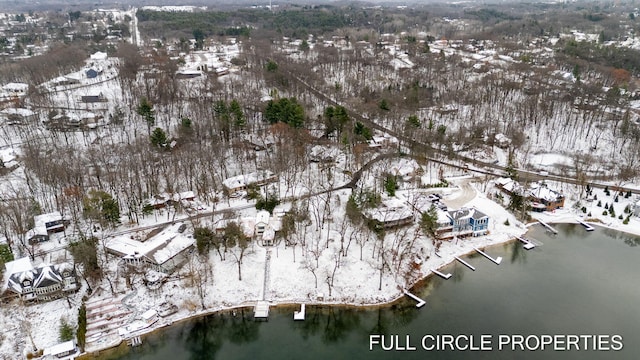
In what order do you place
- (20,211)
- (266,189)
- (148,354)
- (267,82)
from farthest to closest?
(267,82) → (266,189) → (20,211) → (148,354)

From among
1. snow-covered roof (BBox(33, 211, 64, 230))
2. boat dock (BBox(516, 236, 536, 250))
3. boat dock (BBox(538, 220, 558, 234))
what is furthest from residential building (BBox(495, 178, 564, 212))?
snow-covered roof (BBox(33, 211, 64, 230))

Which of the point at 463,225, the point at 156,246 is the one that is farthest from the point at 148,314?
the point at 463,225

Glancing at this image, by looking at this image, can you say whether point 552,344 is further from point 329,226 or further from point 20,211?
point 20,211

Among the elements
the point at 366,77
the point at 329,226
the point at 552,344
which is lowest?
the point at 552,344

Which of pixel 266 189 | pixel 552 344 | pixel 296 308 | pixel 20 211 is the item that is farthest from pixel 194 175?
pixel 552 344

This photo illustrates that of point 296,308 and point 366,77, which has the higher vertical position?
point 366,77

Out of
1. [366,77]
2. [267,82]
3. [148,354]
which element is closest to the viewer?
[148,354]

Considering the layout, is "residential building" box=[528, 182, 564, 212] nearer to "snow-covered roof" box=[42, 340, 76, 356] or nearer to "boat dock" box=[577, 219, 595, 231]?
"boat dock" box=[577, 219, 595, 231]
